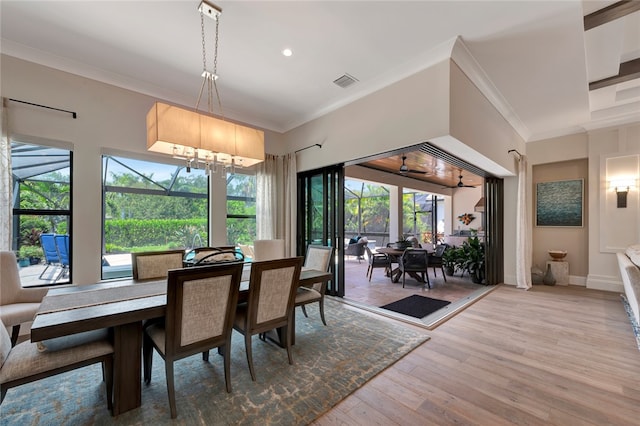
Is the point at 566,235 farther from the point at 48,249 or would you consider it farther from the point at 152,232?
the point at 48,249

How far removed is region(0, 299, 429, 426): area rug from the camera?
5.79ft

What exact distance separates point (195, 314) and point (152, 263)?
4.81 feet

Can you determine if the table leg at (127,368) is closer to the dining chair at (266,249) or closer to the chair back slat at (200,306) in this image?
the chair back slat at (200,306)

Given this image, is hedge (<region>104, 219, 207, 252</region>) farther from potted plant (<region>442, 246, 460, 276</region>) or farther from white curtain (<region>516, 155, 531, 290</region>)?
white curtain (<region>516, 155, 531, 290</region>)

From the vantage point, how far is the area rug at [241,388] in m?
1.76

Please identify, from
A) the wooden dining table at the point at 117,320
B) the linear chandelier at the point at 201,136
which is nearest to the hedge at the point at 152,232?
the wooden dining table at the point at 117,320

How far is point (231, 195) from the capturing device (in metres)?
4.81

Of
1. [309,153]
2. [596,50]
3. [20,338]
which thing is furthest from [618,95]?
[20,338]

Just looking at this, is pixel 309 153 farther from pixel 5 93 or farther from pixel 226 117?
pixel 5 93

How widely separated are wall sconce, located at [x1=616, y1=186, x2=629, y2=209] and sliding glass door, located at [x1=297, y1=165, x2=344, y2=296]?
504cm

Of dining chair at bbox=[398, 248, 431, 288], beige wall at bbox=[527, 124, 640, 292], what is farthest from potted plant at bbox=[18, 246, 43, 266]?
beige wall at bbox=[527, 124, 640, 292]

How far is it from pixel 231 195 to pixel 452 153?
3.71 meters

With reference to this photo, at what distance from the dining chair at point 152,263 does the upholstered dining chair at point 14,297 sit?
96 centimetres

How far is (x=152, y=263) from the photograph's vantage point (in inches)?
115
